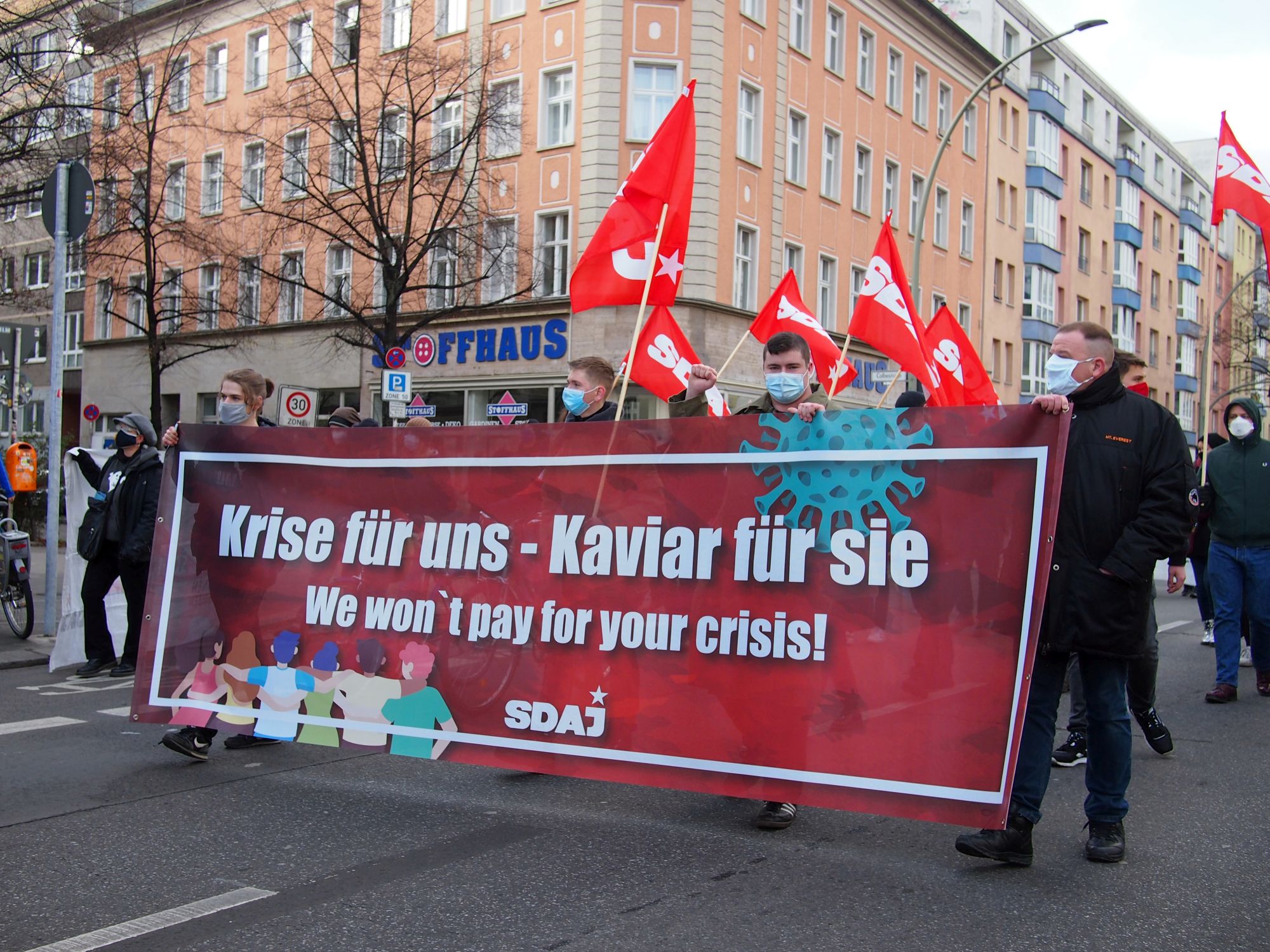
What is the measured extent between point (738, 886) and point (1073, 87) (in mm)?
56127

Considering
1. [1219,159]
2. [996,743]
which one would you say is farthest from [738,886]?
[1219,159]

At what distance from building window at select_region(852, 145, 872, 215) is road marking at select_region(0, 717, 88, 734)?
99.0 ft

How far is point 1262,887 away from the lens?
14.0 feet

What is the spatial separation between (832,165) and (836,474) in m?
30.2

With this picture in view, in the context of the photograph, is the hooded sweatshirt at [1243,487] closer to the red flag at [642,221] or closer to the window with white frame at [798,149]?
the red flag at [642,221]

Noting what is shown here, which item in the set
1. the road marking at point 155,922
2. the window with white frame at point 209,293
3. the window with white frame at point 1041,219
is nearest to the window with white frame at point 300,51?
the window with white frame at point 209,293

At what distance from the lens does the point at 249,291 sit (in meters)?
Answer: 28.5

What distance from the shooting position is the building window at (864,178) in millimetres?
34562

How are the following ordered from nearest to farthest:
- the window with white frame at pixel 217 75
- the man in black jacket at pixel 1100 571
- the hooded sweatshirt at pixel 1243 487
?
1. the man in black jacket at pixel 1100 571
2. the hooded sweatshirt at pixel 1243 487
3. the window with white frame at pixel 217 75

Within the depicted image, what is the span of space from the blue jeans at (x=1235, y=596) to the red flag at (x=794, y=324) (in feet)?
9.64

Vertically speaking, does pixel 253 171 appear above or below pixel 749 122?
below

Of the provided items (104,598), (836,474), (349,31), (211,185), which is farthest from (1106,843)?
(211,185)

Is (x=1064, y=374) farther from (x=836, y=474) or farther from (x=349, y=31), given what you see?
(x=349, y=31)

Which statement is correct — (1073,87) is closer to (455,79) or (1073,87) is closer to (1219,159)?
(455,79)
